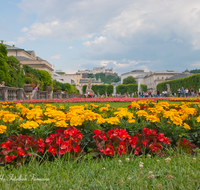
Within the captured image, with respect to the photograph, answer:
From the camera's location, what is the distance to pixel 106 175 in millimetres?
1693

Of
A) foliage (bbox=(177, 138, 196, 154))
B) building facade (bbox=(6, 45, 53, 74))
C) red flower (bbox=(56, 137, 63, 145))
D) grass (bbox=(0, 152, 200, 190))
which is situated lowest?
grass (bbox=(0, 152, 200, 190))

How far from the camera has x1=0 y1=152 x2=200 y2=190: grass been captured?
1538 mm

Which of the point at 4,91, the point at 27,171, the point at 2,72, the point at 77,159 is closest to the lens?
the point at 27,171

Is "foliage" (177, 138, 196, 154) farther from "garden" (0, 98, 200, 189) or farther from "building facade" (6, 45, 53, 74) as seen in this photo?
"building facade" (6, 45, 53, 74)

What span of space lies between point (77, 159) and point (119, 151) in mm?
548

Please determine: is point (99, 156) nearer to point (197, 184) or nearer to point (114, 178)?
point (114, 178)

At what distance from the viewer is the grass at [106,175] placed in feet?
5.05

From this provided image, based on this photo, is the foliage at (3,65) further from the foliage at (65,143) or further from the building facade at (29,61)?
the building facade at (29,61)

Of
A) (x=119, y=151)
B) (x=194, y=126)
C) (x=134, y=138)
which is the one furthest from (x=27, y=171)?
(x=194, y=126)

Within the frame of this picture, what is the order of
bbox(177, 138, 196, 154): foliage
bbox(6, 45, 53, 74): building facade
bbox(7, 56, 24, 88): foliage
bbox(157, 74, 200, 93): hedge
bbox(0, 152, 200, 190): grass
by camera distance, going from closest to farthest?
1. bbox(0, 152, 200, 190): grass
2. bbox(177, 138, 196, 154): foliage
3. bbox(7, 56, 24, 88): foliage
4. bbox(157, 74, 200, 93): hedge
5. bbox(6, 45, 53, 74): building facade

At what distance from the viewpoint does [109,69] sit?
178m

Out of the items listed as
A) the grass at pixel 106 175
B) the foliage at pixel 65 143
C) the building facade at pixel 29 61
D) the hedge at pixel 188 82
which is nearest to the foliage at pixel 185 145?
the grass at pixel 106 175

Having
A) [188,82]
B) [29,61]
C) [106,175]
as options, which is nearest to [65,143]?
[106,175]

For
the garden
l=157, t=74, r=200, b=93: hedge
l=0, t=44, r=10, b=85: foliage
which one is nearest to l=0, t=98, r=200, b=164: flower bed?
the garden
